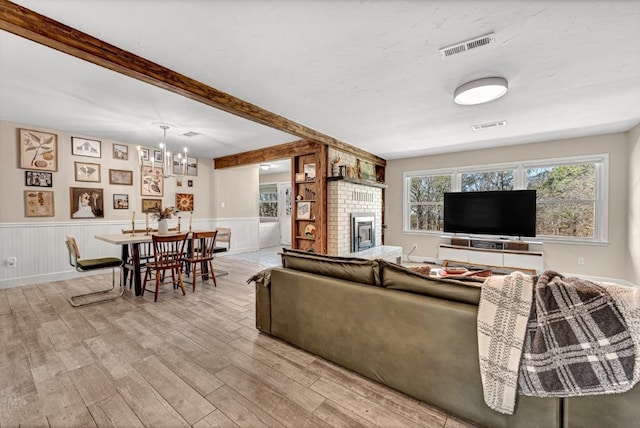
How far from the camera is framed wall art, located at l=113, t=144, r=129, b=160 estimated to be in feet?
16.1

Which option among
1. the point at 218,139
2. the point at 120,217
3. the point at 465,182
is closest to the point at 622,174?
the point at 465,182

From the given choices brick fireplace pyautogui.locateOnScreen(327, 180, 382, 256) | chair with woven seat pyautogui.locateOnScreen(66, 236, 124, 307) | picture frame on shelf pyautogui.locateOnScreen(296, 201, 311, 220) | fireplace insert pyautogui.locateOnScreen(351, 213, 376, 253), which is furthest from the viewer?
fireplace insert pyautogui.locateOnScreen(351, 213, 376, 253)

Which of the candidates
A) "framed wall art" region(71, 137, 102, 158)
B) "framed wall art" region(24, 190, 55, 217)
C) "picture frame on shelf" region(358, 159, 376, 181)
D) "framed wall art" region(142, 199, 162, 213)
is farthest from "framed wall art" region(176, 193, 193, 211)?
"picture frame on shelf" region(358, 159, 376, 181)

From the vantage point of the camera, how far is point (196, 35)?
1954 mm

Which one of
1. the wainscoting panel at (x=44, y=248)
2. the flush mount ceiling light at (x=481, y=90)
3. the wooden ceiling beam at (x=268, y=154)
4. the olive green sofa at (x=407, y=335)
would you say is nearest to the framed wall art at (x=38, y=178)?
the wainscoting panel at (x=44, y=248)

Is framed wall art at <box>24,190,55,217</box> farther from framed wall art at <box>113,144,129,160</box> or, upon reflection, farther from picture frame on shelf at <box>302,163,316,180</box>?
picture frame on shelf at <box>302,163,316,180</box>

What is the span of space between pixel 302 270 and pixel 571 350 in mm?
1654

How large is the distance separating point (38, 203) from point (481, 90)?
6.23 meters

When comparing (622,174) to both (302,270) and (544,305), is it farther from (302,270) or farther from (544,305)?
(302,270)

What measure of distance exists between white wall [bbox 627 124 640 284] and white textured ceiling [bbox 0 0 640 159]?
30 cm

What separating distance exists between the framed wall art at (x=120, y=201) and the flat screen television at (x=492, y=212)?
248 inches

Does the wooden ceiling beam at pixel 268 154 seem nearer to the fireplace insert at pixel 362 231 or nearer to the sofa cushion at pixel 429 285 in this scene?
the fireplace insert at pixel 362 231

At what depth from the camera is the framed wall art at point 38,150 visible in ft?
13.0

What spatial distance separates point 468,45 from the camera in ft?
6.70
